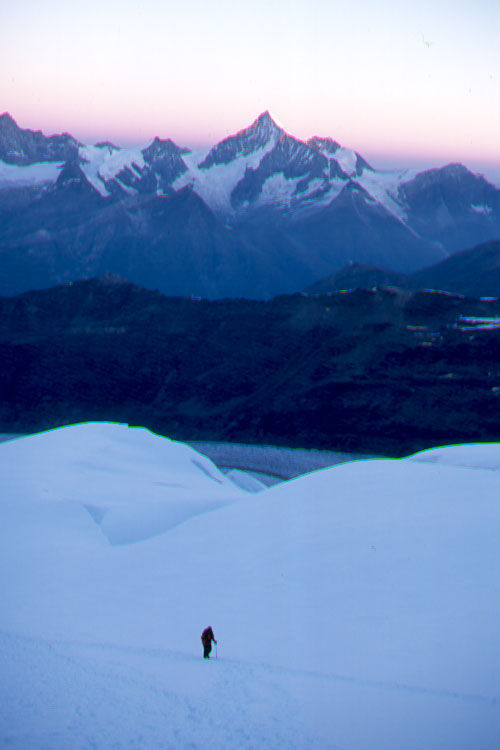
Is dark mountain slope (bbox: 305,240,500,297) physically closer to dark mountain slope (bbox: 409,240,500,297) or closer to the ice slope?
dark mountain slope (bbox: 409,240,500,297)

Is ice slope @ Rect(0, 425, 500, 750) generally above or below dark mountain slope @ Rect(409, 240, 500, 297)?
above

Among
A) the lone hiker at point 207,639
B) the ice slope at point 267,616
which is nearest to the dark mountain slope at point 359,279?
the ice slope at point 267,616

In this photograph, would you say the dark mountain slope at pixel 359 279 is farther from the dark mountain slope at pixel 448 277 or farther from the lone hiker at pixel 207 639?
the lone hiker at pixel 207 639

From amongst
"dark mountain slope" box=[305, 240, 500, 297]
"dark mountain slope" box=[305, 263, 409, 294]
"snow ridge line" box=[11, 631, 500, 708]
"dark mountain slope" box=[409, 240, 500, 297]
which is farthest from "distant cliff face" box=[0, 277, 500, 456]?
"dark mountain slope" box=[305, 263, 409, 294]

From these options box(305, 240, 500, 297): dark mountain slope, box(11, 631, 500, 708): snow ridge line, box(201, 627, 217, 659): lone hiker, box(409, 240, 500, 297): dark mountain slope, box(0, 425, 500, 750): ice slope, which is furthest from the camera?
box(305, 240, 500, 297): dark mountain slope

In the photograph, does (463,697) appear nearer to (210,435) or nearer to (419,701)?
(419,701)

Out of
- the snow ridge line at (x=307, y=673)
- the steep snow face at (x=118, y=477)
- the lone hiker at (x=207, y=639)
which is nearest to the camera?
the snow ridge line at (x=307, y=673)

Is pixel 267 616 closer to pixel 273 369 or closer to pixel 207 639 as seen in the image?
pixel 207 639
